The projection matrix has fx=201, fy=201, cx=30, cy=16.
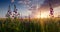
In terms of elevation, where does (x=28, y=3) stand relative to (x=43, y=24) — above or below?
above

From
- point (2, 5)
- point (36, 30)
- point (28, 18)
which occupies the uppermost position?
point (2, 5)

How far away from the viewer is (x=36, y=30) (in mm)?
3191

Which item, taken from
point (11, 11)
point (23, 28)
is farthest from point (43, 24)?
point (11, 11)

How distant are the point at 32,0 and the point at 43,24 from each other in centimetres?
42

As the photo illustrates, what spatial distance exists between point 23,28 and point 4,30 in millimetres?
306

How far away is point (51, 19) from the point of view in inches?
127

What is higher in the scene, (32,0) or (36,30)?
(32,0)

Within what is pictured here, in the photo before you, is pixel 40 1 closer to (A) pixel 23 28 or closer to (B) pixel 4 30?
(A) pixel 23 28

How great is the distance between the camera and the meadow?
126 inches

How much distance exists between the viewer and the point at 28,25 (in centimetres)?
321

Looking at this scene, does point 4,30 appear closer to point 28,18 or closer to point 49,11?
point 28,18

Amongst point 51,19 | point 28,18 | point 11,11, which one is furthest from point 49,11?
point 11,11

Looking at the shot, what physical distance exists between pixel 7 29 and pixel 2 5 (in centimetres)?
39

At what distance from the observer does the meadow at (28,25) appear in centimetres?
320
